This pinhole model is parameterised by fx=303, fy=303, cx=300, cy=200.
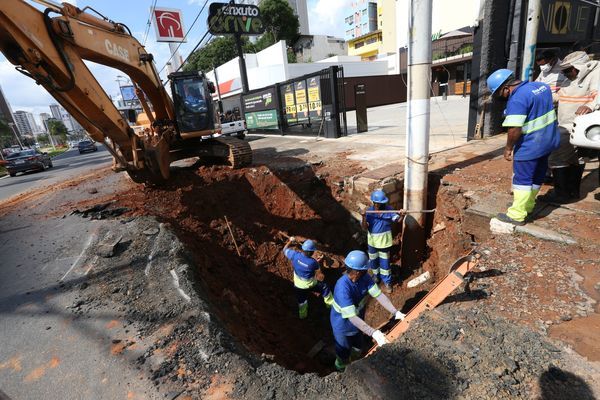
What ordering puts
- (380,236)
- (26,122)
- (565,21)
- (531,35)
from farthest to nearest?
(26,122), (565,21), (531,35), (380,236)

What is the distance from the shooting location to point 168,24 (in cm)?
2753

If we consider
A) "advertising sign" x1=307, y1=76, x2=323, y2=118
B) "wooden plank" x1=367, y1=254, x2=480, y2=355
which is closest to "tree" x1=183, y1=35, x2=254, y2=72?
"advertising sign" x1=307, y1=76, x2=323, y2=118

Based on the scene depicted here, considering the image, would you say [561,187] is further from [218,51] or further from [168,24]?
[218,51]

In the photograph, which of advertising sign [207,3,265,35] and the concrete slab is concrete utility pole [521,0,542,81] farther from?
advertising sign [207,3,265,35]

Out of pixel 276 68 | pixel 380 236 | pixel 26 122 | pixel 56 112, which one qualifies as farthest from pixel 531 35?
pixel 26 122

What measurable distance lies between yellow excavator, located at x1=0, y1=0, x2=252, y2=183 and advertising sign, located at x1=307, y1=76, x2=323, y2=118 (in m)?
4.81

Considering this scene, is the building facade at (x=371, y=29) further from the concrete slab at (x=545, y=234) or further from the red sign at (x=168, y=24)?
the concrete slab at (x=545, y=234)

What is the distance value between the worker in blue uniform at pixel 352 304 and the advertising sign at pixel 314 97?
9619mm

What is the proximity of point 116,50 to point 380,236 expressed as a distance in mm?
5605

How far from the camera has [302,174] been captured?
304 inches

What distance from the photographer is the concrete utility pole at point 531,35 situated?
6.27m

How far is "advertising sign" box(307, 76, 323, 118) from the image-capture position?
11.9 m

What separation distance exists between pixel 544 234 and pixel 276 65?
80.9 feet

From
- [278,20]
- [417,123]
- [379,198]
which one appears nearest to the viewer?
[417,123]
